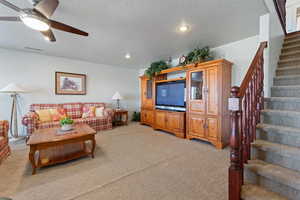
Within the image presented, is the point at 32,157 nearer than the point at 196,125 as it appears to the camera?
Yes

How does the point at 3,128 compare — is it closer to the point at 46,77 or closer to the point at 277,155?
the point at 46,77

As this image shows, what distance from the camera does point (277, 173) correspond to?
1.12 meters

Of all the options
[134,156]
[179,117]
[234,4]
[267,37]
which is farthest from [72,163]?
[267,37]

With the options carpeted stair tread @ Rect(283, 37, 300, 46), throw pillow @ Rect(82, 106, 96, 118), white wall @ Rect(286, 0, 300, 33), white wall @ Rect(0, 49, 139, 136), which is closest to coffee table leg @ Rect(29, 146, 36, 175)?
throw pillow @ Rect(82, 106, 96, 118)

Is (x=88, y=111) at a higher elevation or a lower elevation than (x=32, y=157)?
higher

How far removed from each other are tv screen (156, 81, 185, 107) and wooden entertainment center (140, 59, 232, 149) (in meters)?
0.20

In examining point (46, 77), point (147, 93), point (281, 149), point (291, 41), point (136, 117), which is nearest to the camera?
point (281, 149)

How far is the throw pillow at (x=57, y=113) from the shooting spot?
3.77 m

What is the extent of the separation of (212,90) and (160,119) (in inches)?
72.2

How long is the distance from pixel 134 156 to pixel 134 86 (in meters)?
4.15

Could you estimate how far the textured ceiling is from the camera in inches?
73.7

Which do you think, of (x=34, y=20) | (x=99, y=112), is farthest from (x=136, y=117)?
(x=34, y=20)

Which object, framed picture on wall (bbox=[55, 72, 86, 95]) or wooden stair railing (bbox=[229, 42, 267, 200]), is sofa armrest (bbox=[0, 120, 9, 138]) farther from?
wooden stair railing (bbox=[229, 42, 267, 200])

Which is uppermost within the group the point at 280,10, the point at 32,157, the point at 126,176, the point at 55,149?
the point at 280,10
